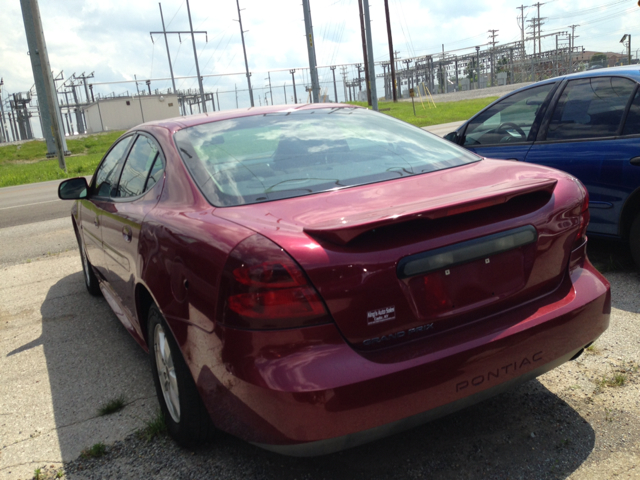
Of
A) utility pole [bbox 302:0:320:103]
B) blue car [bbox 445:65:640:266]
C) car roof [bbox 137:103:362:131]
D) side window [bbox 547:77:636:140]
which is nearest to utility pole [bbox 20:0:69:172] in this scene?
utility pole [bbox 302:0:320:103]

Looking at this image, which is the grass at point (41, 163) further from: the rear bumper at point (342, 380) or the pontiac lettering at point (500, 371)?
the pontiac lettering at point (500, 371)

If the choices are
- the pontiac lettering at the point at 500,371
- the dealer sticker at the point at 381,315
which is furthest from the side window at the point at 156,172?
the pontiac lettering at the point at 500,371

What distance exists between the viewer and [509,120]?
5.45 metres

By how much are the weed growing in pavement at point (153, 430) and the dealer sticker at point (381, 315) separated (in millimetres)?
1450

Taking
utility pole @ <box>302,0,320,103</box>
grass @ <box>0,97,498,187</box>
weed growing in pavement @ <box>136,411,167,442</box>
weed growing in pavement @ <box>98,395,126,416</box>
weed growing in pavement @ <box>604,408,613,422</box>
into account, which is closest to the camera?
weed growing in pavement @ <box>604,408,613,422</box>

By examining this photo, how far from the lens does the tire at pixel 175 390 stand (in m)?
2.50

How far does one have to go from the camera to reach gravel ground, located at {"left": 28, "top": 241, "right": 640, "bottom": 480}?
2.37m

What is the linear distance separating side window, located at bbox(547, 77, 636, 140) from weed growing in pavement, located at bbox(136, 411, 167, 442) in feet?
12.6

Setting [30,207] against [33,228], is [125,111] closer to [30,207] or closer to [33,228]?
[30,207]

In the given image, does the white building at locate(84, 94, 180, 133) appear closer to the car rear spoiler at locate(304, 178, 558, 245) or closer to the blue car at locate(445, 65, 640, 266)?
the blue car at locate(445, 65, 640, 266)

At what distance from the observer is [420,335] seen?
2092mm

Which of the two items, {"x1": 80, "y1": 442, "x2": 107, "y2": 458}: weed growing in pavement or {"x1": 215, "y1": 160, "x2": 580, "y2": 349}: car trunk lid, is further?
{"x1": 80, "y1": 442, "x2": 107, "y2": 458}: weed growing in pavement

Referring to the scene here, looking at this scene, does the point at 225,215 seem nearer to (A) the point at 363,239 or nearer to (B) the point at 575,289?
(A) the point at 363,239

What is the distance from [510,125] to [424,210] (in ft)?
12.4
